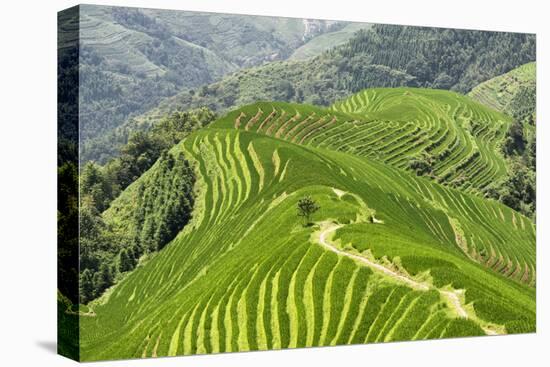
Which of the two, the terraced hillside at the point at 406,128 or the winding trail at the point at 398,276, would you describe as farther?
the terraced hillside at the point at 406,128

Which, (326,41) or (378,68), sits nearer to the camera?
(326,41)

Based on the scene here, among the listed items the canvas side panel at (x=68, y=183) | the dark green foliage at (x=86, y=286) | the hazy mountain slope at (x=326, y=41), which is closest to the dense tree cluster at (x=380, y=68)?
the hazy mountain slope at (x=326, y=41)

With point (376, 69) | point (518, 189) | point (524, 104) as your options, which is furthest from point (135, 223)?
point (524, 104)

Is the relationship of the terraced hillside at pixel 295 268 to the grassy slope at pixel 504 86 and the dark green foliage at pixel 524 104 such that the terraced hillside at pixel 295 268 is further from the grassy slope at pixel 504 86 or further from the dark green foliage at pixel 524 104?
the dark green foliage at pixel 524 104

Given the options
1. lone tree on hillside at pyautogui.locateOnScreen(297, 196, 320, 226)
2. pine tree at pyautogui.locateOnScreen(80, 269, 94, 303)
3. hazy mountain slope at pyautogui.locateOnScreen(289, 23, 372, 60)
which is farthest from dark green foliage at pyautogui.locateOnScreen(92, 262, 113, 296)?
hazy mountain slope at pyautogui.locateOnScreen(289, 23, 372, 60)

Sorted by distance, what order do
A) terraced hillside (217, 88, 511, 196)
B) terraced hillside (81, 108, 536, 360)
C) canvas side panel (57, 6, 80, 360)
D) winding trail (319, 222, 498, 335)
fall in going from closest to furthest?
1. canvas side panel (57, 6, 80, 360)
2. terraced hillside (81, 108, 536, 360)
3. winding trail (319, 222, 498, 335)
4. terraced hillside (217, 88, 511, 196)

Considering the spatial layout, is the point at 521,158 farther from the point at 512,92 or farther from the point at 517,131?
the point at 512,92

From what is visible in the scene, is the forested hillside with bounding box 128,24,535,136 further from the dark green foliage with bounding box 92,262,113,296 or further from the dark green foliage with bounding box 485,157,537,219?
the dark green foliage with bounding box 92,262,113,296
